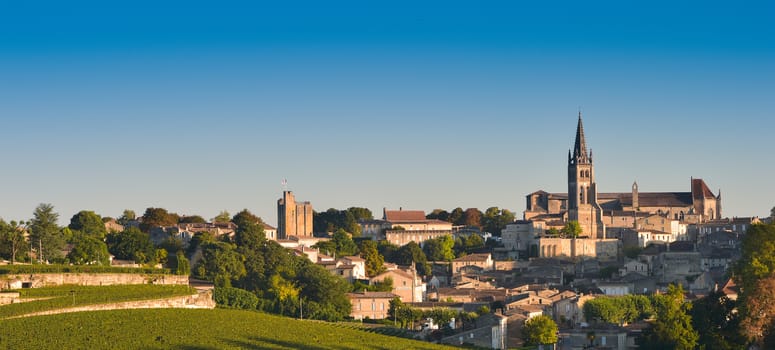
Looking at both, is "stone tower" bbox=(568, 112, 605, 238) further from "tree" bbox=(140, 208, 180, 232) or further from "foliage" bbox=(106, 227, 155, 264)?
"foliage" bbox=(106, 227, 155, 264)

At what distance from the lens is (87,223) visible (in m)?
100

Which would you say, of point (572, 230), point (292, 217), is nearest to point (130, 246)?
point (292, 217)

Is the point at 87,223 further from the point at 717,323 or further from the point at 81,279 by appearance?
the point at 717,323

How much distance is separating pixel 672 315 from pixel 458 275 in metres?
40.2

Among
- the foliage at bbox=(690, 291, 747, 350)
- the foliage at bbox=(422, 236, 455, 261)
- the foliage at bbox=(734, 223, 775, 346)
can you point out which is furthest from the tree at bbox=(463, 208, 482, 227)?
the foliage at bbox=(690, 291, 747, 350)

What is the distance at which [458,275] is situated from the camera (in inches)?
4134

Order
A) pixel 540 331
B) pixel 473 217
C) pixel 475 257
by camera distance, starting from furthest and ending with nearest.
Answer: pixel 473 217, pixel 475 257, pixel 540 331

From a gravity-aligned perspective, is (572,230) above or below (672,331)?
above

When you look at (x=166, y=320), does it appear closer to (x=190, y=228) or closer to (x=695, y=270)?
(x=190, y=228)

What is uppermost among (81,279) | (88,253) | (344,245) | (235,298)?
(88,253)

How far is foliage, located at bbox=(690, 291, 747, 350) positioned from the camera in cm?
6253

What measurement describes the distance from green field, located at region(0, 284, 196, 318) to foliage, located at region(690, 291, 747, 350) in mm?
24522

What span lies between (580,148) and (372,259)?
134 feet

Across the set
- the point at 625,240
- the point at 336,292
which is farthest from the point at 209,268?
the point at 625,240
